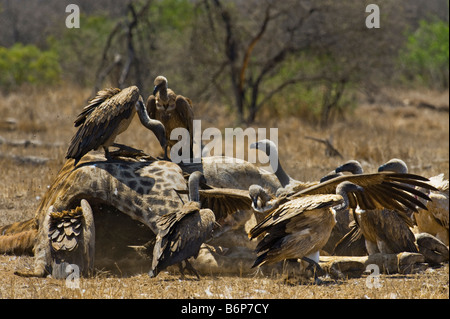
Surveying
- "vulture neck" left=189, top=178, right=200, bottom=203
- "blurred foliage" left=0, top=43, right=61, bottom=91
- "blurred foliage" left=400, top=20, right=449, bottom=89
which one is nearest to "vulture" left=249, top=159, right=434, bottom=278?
"vulture neck" left=189, top=178, right=200, bottom=203

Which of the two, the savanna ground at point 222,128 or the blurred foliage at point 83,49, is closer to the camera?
the savanna ground at point 222,128

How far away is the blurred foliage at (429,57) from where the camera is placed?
1205 inches

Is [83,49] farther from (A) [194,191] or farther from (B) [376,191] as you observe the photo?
(B) [376,191]

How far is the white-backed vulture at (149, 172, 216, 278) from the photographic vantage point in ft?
17.6

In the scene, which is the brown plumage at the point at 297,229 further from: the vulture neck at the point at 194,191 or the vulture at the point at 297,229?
the vulture neck at the point at 194,191

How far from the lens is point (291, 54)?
1836cm

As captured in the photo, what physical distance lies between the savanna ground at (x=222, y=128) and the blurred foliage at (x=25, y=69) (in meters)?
3.29

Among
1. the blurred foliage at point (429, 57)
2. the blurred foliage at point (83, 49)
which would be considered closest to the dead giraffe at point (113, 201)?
the blurred foliage at point (83, 49)

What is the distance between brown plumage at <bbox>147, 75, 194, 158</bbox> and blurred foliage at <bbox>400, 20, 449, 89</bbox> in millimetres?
24683

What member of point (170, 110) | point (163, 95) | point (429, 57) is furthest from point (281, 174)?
point (429, 57)

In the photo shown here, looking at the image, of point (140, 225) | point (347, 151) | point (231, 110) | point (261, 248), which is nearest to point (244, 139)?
point (347, 151)

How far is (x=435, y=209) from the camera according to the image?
7.34 m

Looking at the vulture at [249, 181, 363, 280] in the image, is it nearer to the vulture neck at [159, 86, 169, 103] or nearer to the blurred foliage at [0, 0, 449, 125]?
the vulture neck at [159, 86, 169, 103]

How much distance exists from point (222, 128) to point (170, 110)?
27.5 ft
